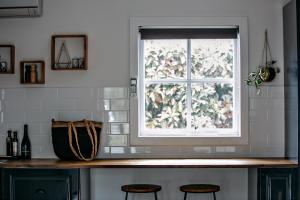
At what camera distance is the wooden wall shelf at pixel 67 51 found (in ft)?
16.4

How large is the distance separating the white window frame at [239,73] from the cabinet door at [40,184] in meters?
0.82

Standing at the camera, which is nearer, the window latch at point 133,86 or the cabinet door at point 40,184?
the cabinet door at point 40,184

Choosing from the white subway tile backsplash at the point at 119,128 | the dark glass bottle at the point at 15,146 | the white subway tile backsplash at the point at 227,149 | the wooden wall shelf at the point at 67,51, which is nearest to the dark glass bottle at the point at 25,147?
the dark glass bottle at the point at 15,146

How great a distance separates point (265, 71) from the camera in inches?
193

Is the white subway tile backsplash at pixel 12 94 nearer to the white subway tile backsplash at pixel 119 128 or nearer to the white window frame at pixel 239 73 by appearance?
the white subway tile backsplash at pixel 119 128

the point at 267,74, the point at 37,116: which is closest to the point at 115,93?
the point at 37,116

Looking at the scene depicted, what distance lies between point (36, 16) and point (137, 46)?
1055 mm

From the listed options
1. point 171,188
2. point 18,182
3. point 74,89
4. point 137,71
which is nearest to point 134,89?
point 137,71

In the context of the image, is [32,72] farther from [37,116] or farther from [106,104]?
[106,104]

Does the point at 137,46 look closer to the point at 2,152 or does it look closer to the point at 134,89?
the point at 134,89

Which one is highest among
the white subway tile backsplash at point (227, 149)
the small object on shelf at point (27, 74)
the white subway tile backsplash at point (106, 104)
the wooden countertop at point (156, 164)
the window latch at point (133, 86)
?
the small object on shelf at point (27, 74)

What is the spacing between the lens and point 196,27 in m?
5.03

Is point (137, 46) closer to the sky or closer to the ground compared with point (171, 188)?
closer to the sky

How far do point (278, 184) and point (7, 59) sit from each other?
9.51 ft
